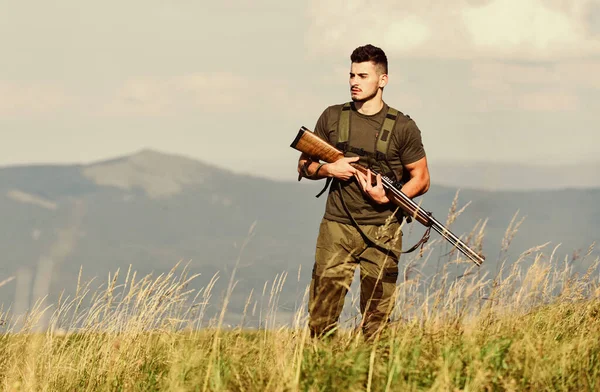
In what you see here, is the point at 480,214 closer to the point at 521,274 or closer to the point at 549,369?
the point at 521,274

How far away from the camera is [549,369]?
14.7 ft

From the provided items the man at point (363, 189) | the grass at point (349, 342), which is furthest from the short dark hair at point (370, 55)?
the grass at point (349, 342)

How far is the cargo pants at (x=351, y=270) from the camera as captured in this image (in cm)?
650

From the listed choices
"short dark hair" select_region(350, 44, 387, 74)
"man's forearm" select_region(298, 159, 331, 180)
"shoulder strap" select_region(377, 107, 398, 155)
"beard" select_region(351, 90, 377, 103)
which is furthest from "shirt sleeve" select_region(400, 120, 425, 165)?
"man's forearm" select_region(298, 159, 331, 180)

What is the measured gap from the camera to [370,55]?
6.50m

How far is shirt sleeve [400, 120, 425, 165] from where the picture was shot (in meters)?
6.50

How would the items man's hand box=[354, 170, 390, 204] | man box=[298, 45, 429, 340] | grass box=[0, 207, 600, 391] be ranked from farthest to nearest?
man box=[298, 45, 429, 340] < man's hand box=[354, 170, 390, 204] < grass box=[0, 207, 600, 391]

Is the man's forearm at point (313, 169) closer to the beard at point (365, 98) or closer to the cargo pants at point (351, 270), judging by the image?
the cargo pants at point (351, 270)

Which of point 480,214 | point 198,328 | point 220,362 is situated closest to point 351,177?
point 480,214

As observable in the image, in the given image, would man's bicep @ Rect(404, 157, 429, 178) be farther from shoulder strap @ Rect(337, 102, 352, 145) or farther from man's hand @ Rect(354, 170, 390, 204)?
shoulder strap @ Rect(337, 102, 352, 145)

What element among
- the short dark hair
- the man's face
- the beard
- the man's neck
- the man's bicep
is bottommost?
the man's bicep

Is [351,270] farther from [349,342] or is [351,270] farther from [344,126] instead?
[349,342]

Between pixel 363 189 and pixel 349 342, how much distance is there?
5.41 feet

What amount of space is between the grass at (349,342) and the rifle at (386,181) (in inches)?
14.6
